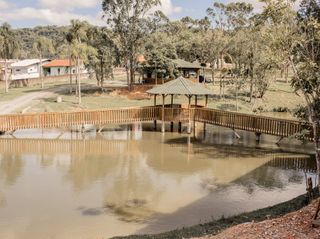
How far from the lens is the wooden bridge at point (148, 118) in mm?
24156

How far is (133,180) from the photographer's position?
57.8ft

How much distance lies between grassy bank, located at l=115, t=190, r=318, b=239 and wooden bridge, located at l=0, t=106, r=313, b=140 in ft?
36.1

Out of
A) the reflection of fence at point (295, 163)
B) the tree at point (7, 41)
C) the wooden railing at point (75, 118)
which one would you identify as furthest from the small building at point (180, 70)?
the reflection of fence at point (295, 163)

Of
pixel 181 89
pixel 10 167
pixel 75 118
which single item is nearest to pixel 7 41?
pixel 75 118

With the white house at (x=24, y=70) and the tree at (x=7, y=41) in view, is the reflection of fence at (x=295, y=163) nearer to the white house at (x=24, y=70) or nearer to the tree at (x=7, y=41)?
the tree at (x=7, y=41)

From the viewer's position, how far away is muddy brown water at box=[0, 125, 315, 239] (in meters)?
13.1

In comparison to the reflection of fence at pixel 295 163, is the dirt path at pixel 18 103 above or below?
above

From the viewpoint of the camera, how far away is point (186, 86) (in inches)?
1080

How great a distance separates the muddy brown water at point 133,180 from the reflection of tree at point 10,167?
0.05m

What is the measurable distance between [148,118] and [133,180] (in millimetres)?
11438

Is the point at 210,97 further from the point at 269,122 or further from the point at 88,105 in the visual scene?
the point at 269,122

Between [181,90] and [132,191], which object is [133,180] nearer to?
[132,191]

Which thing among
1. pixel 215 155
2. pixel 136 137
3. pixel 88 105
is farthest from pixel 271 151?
pixel 88 105

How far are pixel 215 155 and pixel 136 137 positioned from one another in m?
6.74
